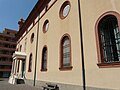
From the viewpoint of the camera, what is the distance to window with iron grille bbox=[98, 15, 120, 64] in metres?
6.04

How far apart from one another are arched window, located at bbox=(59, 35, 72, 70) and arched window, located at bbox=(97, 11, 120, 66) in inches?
109

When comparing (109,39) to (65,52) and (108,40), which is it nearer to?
(108,40)

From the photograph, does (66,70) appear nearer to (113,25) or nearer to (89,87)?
(89,87)

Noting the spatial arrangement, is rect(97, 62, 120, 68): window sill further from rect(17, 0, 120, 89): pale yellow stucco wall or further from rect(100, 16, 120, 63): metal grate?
rect(100, 16, 120, 63): metal grate

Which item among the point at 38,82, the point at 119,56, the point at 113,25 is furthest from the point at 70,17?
the point at 38,82

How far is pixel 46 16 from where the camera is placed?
43.8ft

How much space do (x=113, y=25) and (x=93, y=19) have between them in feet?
3.88

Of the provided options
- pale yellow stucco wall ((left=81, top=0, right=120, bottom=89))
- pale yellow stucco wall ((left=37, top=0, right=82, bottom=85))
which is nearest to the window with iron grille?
pale yellow stucco wall ((left=81, top=0, right=120, bottom=89))

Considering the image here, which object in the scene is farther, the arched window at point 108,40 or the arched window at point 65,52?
the arched window at point 65,52

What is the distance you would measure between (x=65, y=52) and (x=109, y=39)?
378 cm

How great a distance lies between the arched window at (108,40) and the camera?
6.04 metres

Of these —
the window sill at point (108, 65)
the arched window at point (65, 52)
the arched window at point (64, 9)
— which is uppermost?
the arched window at point (64, 9)

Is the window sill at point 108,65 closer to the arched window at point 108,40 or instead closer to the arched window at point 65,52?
the arched window at point 108,40

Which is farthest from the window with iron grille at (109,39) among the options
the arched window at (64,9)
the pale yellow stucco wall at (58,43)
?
the arched window at (64,9)
